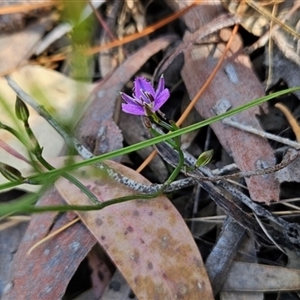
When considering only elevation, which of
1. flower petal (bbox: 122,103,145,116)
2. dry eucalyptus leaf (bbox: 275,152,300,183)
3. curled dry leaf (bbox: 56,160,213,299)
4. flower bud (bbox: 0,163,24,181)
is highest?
flower bud (bbox: 0,163,24,181)

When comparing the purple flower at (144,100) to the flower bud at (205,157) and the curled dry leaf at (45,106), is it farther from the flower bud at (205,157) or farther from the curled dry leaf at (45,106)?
the curled dry leaf at (45,106)

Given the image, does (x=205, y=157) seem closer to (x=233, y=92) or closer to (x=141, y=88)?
(x=141, y=88)

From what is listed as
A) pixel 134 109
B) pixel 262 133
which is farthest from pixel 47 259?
pixel 262 133

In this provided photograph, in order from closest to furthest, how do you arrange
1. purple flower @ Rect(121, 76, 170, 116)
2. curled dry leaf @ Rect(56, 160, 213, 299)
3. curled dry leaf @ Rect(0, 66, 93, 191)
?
purple flower @ Rect(121, 76, 170, 116), curled dry leaf @ Rect(56, 160, 213, 299), curled dry leaf @ Rect(0, 66, 93, 191)

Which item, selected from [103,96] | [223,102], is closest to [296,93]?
[223,102]

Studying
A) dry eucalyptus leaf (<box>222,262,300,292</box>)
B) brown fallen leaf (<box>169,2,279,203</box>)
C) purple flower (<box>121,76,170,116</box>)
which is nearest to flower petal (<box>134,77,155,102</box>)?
purple flower (<box>121,76,170,116</box>)

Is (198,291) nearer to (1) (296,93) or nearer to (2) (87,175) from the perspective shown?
(2) (87,175)

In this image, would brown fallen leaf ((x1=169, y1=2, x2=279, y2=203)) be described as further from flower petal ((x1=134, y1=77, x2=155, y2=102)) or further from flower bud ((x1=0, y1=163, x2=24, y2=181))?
flower bud ((x1=0, y1=163, x2=24, y2=181))

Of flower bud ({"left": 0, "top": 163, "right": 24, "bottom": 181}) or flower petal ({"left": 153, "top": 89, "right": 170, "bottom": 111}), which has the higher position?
flower bud ({"left": 0, "top": 163, "right": 24, "bottom": 181})
